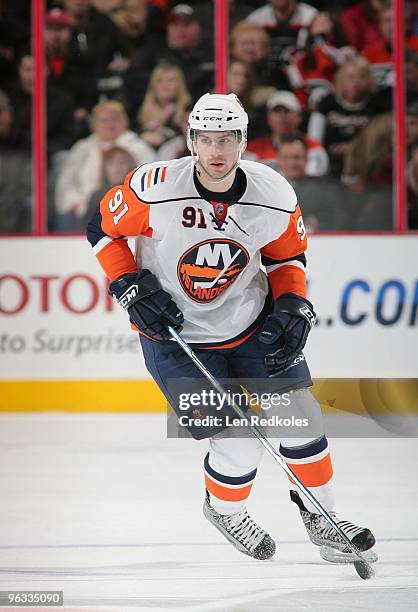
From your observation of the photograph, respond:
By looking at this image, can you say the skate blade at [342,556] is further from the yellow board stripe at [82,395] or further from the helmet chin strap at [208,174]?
the yellow board stripe at [82,395]

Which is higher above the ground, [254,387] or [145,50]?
[145,50]

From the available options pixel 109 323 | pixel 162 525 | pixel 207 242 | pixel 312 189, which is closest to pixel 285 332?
pixel 207 242

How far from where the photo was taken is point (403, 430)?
15.2 ft

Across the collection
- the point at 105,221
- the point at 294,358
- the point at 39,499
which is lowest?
the point at 39,499

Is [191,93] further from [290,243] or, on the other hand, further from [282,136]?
[290,243]

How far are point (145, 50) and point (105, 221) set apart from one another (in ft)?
10.5

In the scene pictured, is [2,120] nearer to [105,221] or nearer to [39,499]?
[39,499]

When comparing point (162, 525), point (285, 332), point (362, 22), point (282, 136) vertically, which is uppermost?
point (362, 22)

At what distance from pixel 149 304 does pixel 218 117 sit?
0.46m

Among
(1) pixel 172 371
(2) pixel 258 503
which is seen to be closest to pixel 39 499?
Result: (2) pixel 258 503

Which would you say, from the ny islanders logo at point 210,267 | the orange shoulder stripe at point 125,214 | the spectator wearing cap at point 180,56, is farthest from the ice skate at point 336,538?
the spectator wearing cap at point 180,56

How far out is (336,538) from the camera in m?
2.90

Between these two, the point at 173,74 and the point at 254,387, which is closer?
the point at 254,387

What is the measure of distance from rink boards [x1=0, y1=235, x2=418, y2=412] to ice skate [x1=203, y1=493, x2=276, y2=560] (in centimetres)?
214
